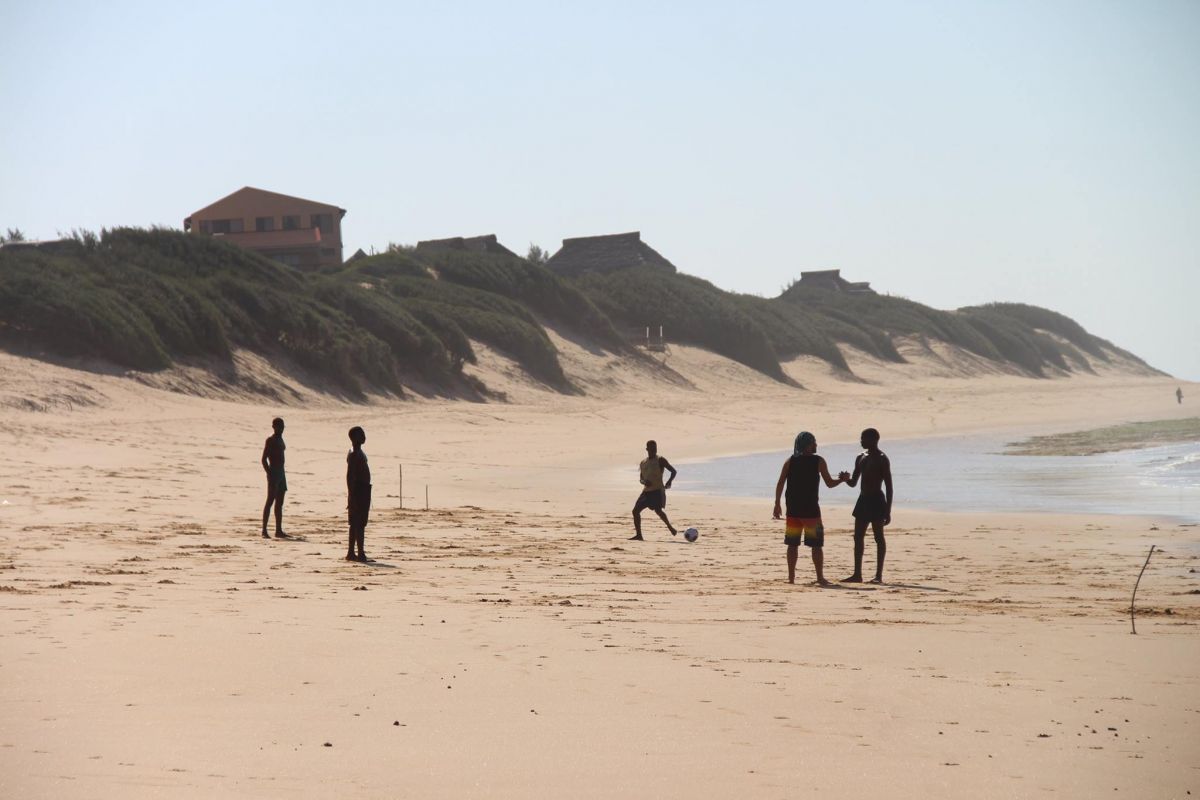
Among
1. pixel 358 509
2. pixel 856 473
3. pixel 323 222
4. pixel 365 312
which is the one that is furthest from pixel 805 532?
pixel 323 222

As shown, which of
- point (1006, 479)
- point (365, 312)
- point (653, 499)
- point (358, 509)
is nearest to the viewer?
point (358, 509)

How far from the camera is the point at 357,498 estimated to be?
1162 cm

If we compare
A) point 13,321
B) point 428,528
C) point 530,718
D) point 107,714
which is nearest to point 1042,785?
point 530,718

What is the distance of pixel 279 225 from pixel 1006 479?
4908 centimetres

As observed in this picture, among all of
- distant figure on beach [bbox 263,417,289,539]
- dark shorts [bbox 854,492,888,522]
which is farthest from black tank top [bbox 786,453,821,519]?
distant figure on beach [bbox 263,417,289,539]

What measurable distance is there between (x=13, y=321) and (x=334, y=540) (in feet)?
57.0

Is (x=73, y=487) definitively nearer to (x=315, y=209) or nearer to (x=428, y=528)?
(x=428, y=528)

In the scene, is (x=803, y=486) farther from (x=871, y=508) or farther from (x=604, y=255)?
(x=604, y=255)

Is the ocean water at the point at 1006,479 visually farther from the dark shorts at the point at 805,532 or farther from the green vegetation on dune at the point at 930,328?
the green vegetation on dune at the point at 930,328

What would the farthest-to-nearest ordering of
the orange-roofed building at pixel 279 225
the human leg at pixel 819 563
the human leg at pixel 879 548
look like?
the orange-roofed building at pixel 279 225, the human leg at pixel 879 548, the human leg at pixel 819 563

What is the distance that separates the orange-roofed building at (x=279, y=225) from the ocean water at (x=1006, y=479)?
38.6m

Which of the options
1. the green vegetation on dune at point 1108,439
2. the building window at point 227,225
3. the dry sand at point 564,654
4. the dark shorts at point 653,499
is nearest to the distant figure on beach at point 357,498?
the dry sand at point 564,654

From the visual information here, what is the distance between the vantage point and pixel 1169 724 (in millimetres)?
5613

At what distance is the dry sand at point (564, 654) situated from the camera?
15.8 ft
